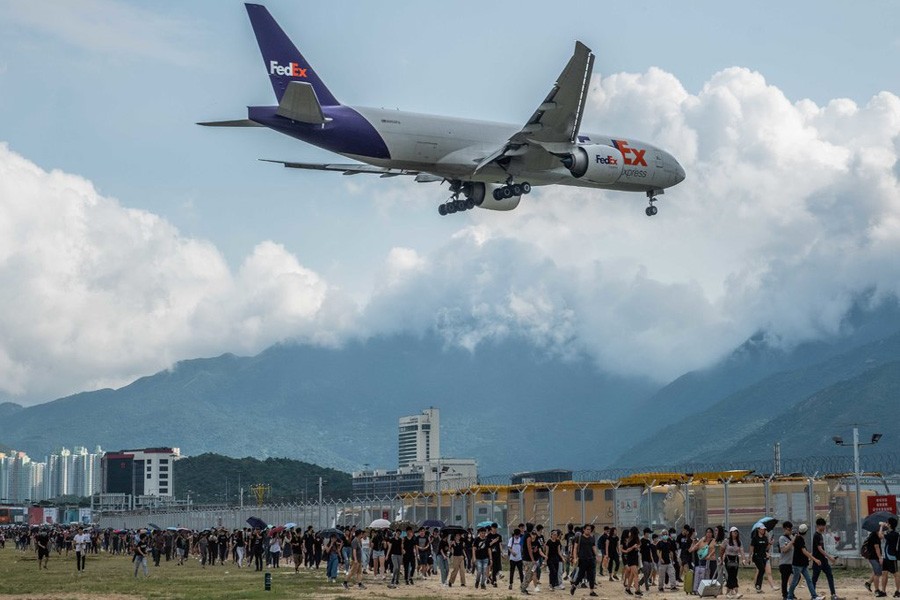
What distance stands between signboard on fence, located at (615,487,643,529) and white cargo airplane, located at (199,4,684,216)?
49.8 ft

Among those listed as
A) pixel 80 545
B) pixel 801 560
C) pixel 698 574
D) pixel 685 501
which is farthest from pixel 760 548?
pixel 80 545

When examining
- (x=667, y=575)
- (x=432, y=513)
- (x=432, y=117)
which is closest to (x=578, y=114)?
(x=432, y=117)

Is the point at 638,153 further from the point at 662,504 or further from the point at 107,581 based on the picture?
the point at 107,581

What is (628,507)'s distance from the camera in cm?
4828

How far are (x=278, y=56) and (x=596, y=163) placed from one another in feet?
46.9

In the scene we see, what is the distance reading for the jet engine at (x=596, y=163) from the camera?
57.8 m

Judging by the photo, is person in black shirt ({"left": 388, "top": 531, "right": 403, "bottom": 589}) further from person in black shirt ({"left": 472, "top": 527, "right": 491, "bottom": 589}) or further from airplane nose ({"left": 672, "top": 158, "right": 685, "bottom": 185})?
airplane nose ({"left": 672, "top": 158, "right": 685, "bottom": 185})

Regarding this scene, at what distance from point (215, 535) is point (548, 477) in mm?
63512

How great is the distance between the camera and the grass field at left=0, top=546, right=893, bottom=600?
3638 centimetres

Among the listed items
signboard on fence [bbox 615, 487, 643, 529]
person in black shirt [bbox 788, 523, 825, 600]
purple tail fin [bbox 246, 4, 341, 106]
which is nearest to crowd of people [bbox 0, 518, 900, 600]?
person in black shirt [bbox 788, 523, 825, 600]

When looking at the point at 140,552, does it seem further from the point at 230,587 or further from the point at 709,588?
the point at 709,588

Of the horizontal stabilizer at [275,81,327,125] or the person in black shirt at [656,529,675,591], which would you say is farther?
the horizontal stabilizer at [275,81,327,125]

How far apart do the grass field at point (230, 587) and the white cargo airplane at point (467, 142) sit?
1679cm

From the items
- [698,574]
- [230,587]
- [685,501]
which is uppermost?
[685,501]
